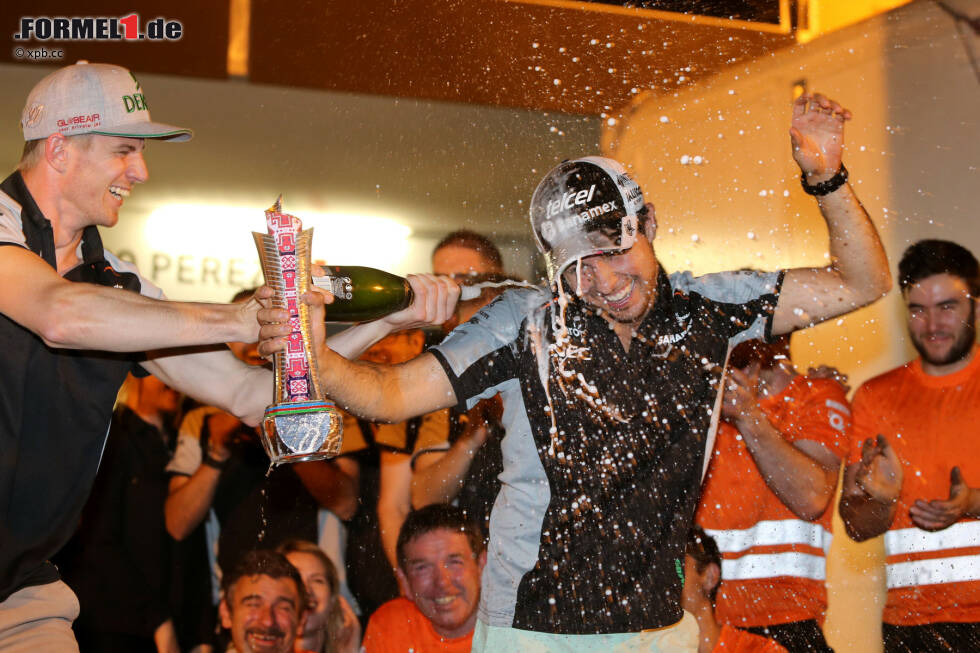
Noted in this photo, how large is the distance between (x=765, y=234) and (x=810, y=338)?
0.71 meters

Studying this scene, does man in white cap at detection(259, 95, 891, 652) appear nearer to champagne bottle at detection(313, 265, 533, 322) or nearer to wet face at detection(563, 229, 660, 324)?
wet face at detection(563, 229, 660, 324)

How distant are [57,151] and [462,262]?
85.1 inches

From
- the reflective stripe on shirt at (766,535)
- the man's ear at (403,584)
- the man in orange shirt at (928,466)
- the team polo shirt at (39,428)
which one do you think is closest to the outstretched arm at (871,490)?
the man in orange shirt at (928,466)

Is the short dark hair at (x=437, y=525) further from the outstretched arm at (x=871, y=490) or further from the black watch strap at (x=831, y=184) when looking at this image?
the black watch strap at (x=831, y=184)

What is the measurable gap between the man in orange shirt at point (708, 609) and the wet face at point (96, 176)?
2.40 meters

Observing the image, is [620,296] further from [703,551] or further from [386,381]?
[703,551]

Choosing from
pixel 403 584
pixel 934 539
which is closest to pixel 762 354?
pixel 934 539

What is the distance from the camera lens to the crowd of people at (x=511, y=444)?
2.94 meters

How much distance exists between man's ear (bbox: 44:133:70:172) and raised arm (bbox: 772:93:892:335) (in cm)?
230

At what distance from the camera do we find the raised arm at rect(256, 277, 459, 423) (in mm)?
2838

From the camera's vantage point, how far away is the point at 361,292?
3.09 metres

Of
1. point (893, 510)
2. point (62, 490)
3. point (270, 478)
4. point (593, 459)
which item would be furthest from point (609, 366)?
point (270, 478)

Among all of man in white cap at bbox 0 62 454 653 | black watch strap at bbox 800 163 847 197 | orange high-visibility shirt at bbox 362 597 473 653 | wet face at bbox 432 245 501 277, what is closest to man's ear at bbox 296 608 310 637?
orange high-visibility shirt at bbox 362 597 473 653

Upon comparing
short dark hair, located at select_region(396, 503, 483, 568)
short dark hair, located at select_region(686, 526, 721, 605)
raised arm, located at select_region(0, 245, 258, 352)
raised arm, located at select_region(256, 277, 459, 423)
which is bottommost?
short dark hair, located at select_region(686, 526, 721, 605)
